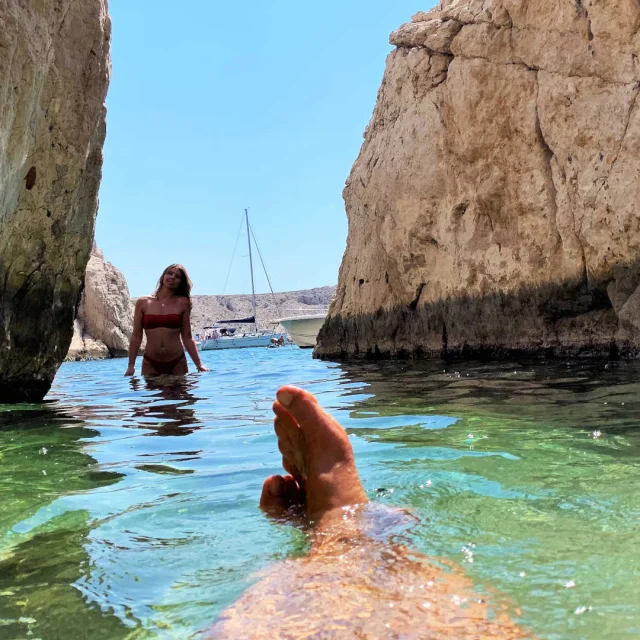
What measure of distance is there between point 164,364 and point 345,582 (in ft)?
20.8

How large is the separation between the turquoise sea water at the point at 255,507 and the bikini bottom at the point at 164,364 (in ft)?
8.84

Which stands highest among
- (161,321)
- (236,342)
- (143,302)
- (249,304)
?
(249,304)

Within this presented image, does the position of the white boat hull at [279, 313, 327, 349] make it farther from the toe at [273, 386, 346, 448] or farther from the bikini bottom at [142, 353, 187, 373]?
the toe at [273, 386, 346, 448]

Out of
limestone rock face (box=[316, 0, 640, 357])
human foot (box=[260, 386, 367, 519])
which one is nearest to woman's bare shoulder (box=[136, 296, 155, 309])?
human foot (box=[260, 386, 367, 519])

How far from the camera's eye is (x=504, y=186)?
11047mm

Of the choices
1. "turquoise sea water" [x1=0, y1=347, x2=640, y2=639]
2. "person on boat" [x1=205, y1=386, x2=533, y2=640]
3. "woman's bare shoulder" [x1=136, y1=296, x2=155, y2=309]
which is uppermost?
"woman's bare shoulder" [x1=136, y1=296, x2=155, y2=309]

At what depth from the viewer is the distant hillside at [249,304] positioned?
241 ft

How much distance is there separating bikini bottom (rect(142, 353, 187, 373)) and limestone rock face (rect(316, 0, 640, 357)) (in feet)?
18.2

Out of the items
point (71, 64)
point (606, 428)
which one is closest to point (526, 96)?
point (71, 64)

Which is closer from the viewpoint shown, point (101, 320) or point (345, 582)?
point (345, 582)

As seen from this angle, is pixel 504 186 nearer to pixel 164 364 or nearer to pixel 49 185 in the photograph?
pixel 164 364

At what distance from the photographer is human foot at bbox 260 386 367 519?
2.11 metres

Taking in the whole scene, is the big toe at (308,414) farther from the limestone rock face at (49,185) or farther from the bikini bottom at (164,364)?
the bikini bottom at (164,364)

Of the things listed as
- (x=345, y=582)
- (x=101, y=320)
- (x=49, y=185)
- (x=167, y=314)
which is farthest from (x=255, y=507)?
(x=101, y=320)
